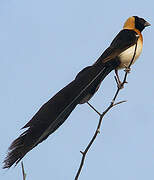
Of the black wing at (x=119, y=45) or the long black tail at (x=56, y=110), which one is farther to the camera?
the black wing at (x=119, y=45)

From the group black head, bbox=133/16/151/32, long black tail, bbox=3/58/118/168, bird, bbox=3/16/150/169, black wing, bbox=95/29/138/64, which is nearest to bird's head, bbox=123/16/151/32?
black head, bbox=133/16/151/32

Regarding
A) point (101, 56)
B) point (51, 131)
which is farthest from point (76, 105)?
point (101, 56)

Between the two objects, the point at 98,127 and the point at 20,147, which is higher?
the point at 20,147

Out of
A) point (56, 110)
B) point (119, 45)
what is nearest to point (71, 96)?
point (56, 110)

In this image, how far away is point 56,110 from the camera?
268 centimetres

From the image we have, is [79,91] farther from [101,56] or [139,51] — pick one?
[139,51]

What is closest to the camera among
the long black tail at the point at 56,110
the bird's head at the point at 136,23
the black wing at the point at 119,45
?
the long black tail at the point at 56,110

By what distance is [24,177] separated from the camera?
188 cm

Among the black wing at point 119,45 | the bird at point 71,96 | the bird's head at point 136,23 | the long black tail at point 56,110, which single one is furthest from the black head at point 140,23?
the long black tail at point 56,110

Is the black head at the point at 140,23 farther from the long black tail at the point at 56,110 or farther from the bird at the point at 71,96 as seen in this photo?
the long black tail at the point at 56,110

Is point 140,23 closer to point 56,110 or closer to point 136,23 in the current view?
point 136,23

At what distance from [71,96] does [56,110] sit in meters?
0.22

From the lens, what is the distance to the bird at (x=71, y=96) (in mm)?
2342

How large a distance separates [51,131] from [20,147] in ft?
1.08
